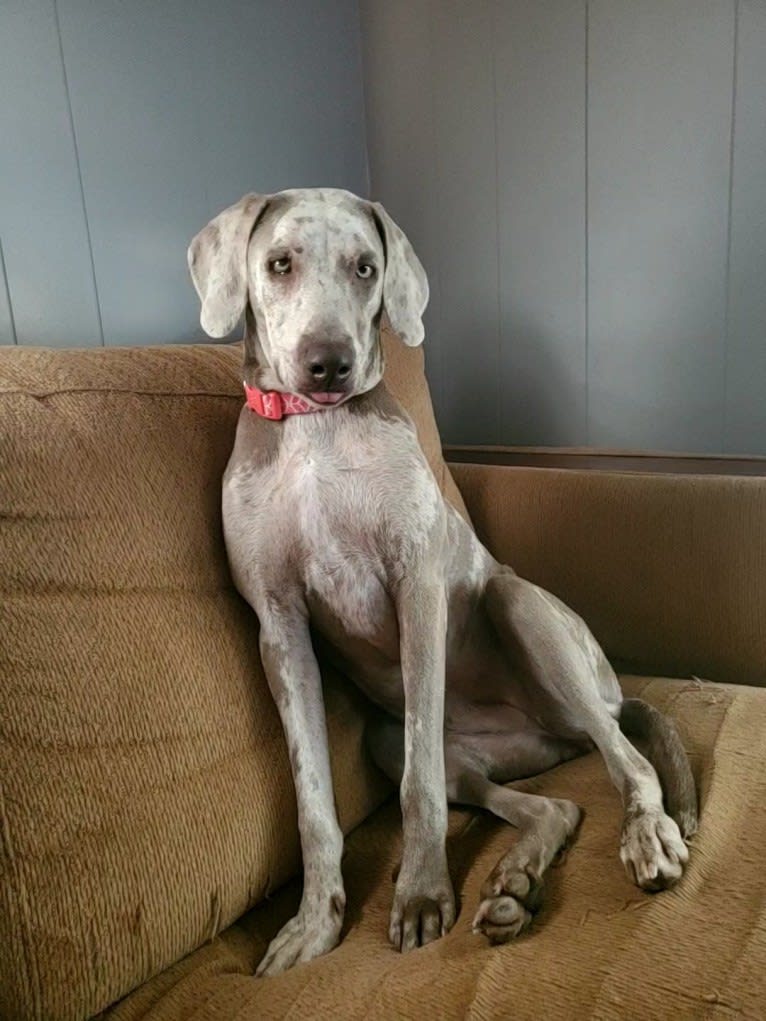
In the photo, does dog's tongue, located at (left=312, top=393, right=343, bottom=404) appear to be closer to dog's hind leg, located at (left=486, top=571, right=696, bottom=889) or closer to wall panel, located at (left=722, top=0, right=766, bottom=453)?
dog's hind leg, located at (left=486, top=571, right=696, bottom=889)

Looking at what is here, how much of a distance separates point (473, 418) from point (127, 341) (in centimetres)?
111

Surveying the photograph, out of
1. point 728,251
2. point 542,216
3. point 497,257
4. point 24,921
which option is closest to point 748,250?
point 728,251

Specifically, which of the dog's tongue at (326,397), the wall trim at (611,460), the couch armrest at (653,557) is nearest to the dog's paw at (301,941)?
the dog's tongue at (326,397)

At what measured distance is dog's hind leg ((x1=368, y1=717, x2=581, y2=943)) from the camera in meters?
0.98

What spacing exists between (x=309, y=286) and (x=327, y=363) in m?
0.13

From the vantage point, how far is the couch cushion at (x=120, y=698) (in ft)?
2.83

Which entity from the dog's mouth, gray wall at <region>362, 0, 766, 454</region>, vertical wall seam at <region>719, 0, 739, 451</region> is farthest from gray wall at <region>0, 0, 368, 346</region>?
vertical wall seam at <region>719, 0, 739, 451</region>

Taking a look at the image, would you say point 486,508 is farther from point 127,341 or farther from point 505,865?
point 505,865

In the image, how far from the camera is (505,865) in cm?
105

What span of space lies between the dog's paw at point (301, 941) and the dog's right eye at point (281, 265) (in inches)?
33.5

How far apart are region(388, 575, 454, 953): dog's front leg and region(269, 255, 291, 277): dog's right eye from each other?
472 millimetres

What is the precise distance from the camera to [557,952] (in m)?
0.90

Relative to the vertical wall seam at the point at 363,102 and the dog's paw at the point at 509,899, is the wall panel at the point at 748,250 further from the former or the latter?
the dog's paw at the point at 509,899

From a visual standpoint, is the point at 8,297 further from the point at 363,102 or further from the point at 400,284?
the point at 363,102
